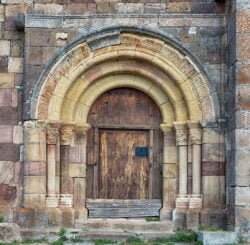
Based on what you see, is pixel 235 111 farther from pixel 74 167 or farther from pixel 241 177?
pixel 74 167

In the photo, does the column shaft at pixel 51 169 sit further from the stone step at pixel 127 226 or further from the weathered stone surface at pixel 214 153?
the weathered stone surface at pixel 214 153

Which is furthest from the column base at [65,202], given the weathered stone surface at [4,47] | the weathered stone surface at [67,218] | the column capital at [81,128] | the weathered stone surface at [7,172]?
the weathered stone surface at [4,47]

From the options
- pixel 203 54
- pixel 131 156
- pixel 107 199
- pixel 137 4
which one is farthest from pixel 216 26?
pixel 107 199

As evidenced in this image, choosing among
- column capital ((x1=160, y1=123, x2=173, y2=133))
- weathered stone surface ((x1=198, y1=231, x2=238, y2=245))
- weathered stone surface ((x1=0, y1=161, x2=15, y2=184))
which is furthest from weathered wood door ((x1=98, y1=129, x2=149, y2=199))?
weathered stone surface ((x1=198, y1=231, x2=238, y2=245))

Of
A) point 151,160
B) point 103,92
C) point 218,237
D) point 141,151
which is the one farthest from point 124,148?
point 218,237

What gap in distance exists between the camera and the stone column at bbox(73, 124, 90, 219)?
541 inches

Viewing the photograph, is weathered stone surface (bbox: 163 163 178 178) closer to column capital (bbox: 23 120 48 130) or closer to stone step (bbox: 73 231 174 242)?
stone step (bbox: 73 231 174 242)

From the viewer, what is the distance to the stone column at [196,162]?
13398mm

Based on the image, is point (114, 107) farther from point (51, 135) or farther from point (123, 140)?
point (51, 135)

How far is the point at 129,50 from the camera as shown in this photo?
13617 mm

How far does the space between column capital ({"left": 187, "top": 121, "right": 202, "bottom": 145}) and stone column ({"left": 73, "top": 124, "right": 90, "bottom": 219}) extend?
6.50 feet

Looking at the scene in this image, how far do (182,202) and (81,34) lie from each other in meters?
3.70

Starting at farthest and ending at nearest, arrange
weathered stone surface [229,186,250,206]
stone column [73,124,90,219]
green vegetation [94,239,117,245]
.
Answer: stone column [73,124,90,219] → green vegetation [94,239,117,245] → weathered stone surface [229,186,250,206]

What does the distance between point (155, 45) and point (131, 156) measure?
7.28ft
